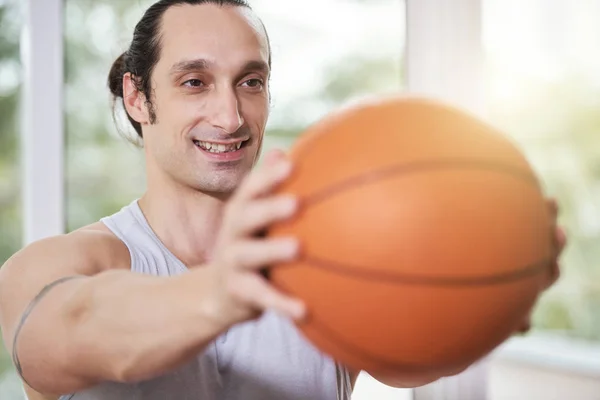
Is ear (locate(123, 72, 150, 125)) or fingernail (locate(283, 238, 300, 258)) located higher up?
ear (locate(123, 72, 150, 125))

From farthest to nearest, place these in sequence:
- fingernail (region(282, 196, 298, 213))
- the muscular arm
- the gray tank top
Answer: the gray tank top → the muscular arm → fingernail (region(282, 196, 298, 213))

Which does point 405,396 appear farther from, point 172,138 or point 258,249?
point 258,249

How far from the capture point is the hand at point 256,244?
0.66 meters

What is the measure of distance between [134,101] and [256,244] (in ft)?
3.40

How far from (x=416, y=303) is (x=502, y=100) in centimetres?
257

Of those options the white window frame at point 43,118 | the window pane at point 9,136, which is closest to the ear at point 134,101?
the white window frame at point 43,118

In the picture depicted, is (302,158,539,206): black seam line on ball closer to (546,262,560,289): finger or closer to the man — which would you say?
the man

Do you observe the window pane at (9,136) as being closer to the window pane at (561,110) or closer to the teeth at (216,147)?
the teeth at (216,147)

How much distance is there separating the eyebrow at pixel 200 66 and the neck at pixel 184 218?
9.5 inches

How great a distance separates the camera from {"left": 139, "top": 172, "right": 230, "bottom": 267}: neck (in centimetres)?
Result: 143

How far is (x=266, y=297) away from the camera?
2.20ft

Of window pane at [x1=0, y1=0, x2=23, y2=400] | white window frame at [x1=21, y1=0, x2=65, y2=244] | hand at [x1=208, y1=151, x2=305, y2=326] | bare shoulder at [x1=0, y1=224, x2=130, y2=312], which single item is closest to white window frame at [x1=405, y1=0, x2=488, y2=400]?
bare shoulder at [x1=0, y1=224, x2=130, y2=312]

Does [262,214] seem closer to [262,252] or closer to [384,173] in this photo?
[262,252]

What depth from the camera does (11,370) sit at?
3.18 meters
